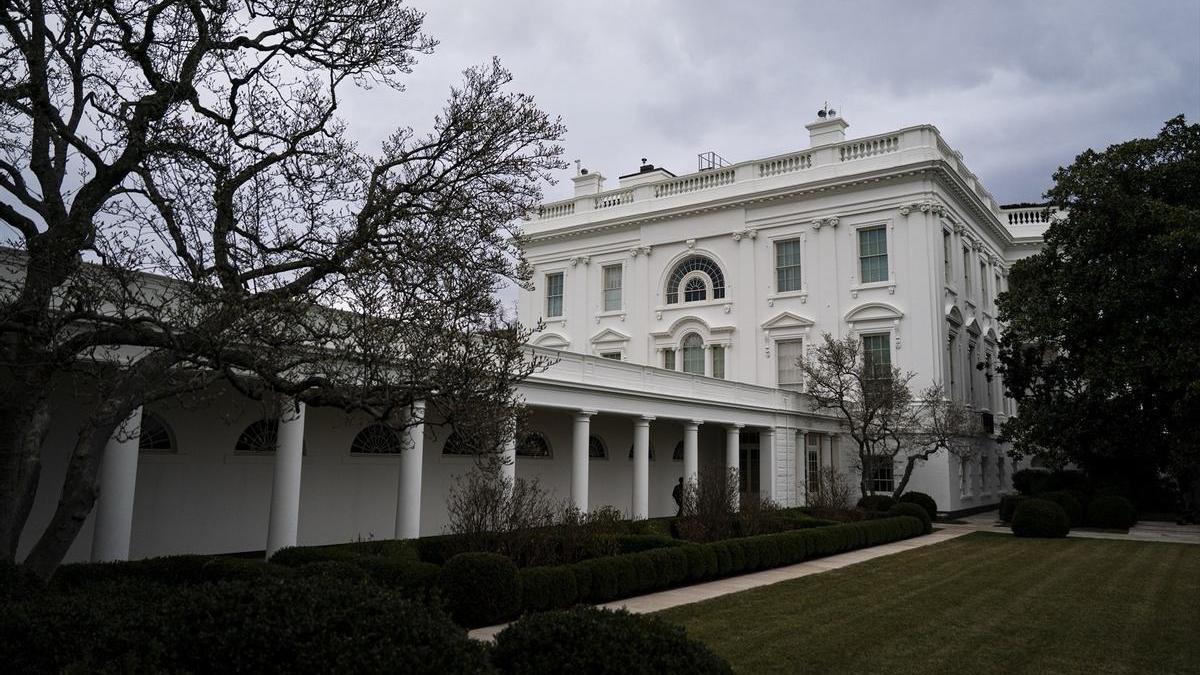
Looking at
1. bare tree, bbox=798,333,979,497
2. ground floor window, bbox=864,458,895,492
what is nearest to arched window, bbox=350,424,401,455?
Answer: bare tree, bbox=798,333,979,497

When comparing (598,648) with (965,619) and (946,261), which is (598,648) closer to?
(965,619)

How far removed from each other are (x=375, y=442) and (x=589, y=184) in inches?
909

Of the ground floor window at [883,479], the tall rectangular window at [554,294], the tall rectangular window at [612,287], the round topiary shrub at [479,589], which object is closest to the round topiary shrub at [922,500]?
the ground floor window at [883,479]

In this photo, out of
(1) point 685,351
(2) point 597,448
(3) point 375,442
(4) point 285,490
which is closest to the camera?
(4) point 285,490

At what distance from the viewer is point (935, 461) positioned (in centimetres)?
3133

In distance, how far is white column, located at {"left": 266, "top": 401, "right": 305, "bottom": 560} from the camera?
1463 centimetres

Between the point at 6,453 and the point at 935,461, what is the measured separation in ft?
97.5

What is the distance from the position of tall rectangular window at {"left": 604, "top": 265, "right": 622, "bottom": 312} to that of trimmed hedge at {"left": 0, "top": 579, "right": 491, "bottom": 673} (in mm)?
33192

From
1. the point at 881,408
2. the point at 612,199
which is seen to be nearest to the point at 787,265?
the point at 881,408

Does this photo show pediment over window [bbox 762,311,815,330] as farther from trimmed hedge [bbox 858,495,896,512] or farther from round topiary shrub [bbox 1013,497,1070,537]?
round topiary shrub [bbox 1013,497,1070,537]

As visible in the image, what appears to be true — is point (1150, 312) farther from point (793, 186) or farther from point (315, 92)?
point (315, 92)

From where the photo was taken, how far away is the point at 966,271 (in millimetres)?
35844

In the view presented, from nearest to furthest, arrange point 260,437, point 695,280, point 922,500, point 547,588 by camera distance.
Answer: point 547,588 < point 260,437 < point 922,500 < point 695,280

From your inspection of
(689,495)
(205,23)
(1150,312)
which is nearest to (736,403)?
(689,495)
